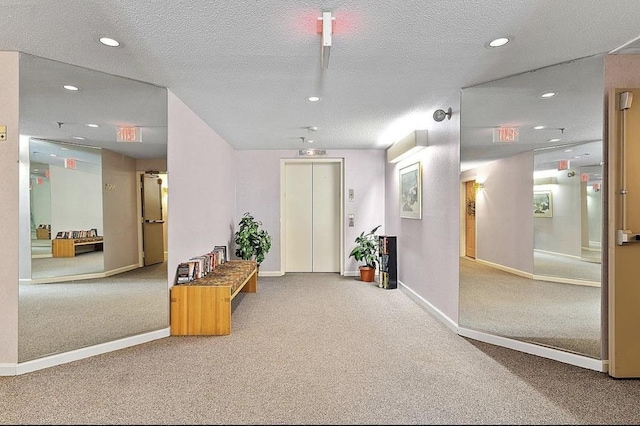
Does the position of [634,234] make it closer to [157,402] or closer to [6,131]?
[157,402]

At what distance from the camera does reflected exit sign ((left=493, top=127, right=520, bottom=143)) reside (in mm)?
3270

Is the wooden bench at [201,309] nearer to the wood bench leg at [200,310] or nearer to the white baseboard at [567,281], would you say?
the wood bench leg at [200,310]

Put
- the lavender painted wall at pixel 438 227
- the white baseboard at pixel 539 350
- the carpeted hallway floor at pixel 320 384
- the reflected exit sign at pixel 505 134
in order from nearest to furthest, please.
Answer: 1. the carpeted hallway floor at pixel 320 384
2. the white baseboard at pixel 539 350
3. the reflected exit sign at pixel 505 134
4. the lavender painted wall at pixel 438 227

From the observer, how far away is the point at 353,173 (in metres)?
6.77

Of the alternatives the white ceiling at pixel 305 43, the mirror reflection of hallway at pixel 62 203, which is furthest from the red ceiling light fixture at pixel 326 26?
the mirror reflection of hallway at pixel 62 203

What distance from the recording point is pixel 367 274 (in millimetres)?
6207

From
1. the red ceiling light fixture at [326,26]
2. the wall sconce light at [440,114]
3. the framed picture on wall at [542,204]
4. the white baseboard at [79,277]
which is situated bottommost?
the white baseboard at [79,277]

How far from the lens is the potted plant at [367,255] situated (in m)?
6.22

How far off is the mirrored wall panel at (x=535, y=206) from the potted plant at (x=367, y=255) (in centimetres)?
273

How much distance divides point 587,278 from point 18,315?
14.8 feet

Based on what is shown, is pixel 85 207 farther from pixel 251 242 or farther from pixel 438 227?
pixel 438 227

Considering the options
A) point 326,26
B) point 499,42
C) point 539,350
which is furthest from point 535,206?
point 326,26

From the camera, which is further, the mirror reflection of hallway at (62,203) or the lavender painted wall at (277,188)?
the lavender painted wall at (277,188)

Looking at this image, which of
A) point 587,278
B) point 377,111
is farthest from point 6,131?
point 587,278
